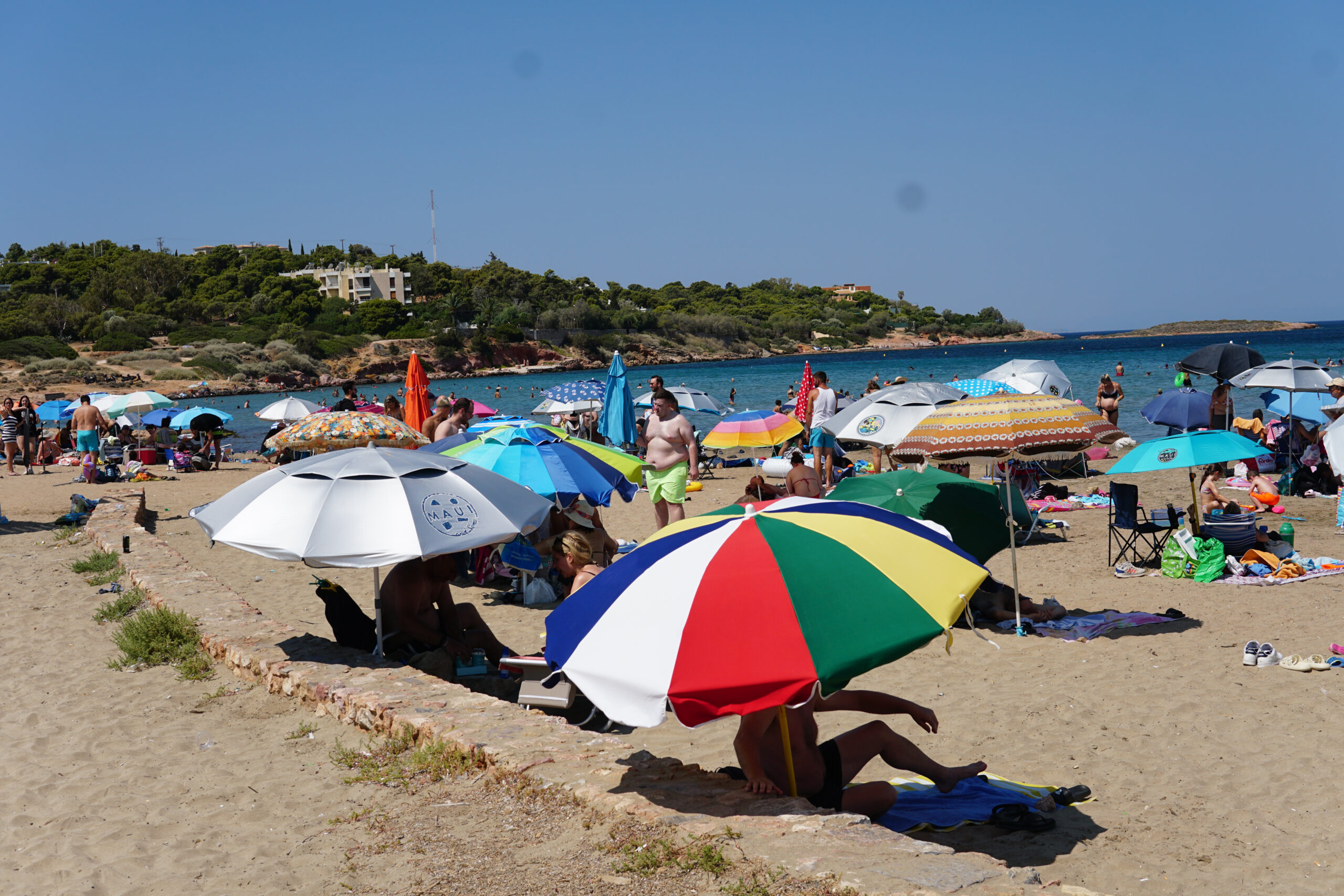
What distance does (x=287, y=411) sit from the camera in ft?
68.4

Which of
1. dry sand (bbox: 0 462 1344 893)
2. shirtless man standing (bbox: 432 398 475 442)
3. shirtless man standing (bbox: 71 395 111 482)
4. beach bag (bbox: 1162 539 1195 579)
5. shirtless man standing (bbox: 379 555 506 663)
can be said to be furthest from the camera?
shirtless man standing (bbox: 71 395 111 482)

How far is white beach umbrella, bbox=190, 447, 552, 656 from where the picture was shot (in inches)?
210

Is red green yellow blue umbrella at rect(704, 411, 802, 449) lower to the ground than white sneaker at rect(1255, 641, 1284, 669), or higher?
higher

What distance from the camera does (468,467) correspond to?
19.9 feet

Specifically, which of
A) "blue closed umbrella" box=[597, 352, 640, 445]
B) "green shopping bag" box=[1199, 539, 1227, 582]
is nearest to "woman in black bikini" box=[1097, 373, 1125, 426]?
"blue closed umbrella" box=[597, 352, 640, 445]

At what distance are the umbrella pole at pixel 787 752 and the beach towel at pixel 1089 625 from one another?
394 cm

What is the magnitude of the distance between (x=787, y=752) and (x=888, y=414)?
8.30m

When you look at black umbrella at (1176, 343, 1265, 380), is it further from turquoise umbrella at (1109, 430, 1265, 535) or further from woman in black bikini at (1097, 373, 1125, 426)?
turquoise umbrella at (1109, 430, 1265, 535)

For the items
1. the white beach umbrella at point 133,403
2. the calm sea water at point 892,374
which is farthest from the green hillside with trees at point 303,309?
the white beach umbrella at point 133,403

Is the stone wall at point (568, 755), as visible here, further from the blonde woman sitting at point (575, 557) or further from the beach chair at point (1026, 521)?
the beach chair at point (1026, 521)

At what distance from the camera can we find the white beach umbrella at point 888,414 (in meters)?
11.4

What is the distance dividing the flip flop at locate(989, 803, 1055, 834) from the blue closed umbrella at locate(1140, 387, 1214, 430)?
1109cm

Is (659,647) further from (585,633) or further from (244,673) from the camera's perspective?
(244,673)

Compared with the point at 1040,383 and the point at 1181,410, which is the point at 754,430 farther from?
the point at 1181,410
